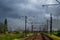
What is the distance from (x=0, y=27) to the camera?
101750 millimetres

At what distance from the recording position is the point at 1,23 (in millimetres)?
106188

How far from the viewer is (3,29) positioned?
102500 millimetres

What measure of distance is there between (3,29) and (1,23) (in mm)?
5160

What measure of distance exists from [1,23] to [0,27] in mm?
4905

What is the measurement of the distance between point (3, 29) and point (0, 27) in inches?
80.1
